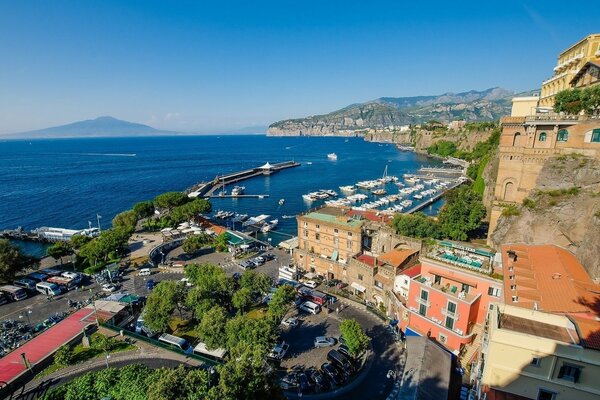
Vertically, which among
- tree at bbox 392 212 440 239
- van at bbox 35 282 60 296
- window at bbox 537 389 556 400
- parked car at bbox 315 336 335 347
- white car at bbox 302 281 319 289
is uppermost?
tree at bbox 392 212 440 239

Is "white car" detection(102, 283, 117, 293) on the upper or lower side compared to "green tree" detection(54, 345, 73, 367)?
lower

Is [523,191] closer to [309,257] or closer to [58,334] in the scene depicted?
[309,257]

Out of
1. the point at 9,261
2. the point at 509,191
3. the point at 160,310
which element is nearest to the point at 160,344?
the point at 160,310

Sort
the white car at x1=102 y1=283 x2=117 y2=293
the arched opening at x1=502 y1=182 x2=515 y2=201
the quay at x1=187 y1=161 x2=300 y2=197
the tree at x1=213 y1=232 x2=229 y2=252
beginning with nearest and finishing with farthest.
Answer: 1. the white car at x1=102 y1=283 x2=117 y2=293
2. the arched opening at x1=502 y1=182 x2=515 y2=201
3. the tree at x1=213 y1=232 x2=229 y2=252
4. the quay at x1=187 y1=161 x2=300 y2=197

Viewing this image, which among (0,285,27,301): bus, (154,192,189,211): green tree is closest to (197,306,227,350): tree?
(0,285,27,301): bus

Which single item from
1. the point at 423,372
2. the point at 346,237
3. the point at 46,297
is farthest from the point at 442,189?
the point at 46,297

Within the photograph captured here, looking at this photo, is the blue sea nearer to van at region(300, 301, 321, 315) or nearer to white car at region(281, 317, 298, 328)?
van at region(300, 301, 321, 315)


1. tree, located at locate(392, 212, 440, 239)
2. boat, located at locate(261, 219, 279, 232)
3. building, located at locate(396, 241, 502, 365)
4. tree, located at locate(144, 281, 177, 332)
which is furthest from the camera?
boat, located at locate(261, 219, 279, 232)

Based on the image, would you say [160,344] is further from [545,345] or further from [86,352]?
[545,345]
